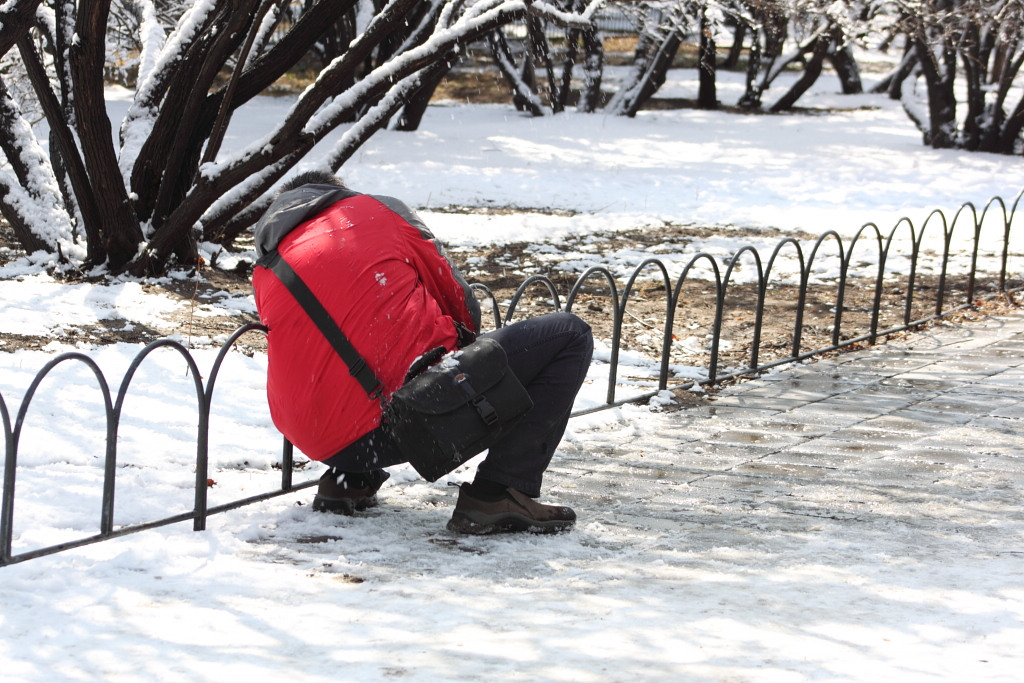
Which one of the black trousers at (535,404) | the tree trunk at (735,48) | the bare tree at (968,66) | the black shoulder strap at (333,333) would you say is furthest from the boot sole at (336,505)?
the tree trunk at (735,48)

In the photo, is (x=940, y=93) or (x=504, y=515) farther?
(x=940, y=93)

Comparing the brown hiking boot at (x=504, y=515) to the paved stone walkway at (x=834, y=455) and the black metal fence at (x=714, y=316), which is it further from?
the black metal fence at (x=714, y=316)

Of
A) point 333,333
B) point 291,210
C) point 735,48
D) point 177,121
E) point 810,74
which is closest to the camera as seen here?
point 333,333

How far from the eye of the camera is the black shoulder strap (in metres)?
3.51

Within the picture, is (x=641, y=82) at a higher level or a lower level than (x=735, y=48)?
lower

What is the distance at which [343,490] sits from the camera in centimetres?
402

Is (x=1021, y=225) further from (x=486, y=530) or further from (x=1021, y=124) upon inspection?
(x=486, y=530)

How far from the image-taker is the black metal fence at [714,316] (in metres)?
3.62

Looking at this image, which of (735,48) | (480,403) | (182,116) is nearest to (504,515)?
(480,403)

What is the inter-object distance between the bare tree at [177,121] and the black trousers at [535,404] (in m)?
4.58

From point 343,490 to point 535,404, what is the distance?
826 millimetres

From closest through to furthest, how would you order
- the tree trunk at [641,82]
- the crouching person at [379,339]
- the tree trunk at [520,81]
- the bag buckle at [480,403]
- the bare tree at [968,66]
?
1. the bag buckle at [480,403]
2. the crouching person at [379,339]
3. the bare tree at [968,66]
4. the tree trunk at [520,81]
5. the tree trunk at [641,82]

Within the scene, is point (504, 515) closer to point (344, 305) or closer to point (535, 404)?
point (535, 404)

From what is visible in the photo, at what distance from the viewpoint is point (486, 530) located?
3.82m
